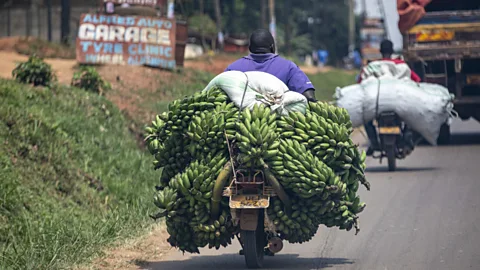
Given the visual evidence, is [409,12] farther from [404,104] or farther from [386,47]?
[404,104]

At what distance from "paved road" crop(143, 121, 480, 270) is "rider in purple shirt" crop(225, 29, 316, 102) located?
1.47 metres

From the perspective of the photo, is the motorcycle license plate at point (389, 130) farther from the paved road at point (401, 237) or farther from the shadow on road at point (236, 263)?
the shadow on road at point (236, 263)

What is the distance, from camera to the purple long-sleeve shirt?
7340 mm

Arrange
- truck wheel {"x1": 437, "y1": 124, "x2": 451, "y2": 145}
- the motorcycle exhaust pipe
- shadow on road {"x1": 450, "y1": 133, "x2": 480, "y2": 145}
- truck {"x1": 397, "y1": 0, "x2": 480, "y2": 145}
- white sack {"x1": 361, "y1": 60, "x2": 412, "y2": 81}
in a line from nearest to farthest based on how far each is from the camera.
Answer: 1. the motorcycle exhaust pipe
2. white sack {"x1": 361, "y1": 60, "x2": 412, "y2": 81}
3. truck {"x1": 397, "y1": 0, "x2": 480, "y2": 145}
4. truck wheel {"x1": 437, "y1": 124, "x2": 451, "y2": 145}
5. shadow on road {"x1": 450, "y1": 133, "x2": 480, "y2": 145}

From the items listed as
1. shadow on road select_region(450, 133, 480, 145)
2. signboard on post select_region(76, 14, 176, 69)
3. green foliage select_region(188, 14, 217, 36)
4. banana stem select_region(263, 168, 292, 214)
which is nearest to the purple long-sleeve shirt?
banana stem select_region(263, 168, 292, 214)

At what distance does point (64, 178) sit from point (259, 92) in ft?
16.6

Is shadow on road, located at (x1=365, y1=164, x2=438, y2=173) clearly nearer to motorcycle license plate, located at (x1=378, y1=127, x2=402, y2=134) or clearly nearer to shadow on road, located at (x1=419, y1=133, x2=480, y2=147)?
motorcycle license plate, located at (x1=378, y1=127, x2=402, y2=134)

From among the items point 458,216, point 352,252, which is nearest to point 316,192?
point 352,252

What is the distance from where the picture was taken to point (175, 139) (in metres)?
7.02

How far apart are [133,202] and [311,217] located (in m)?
4.52

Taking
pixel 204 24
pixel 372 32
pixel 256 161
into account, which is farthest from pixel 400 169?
pixel 372 32

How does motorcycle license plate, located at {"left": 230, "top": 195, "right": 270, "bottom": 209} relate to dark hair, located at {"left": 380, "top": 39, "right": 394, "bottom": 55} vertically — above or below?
below

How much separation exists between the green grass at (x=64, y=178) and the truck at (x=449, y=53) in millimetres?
Answer: 5959

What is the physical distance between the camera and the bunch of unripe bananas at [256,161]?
661cm
